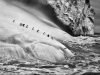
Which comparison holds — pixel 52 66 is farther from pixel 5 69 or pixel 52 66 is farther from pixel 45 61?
pixel 5 69

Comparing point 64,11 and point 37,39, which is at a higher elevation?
point 64,11

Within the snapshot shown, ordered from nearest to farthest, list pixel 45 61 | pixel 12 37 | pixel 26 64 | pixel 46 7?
1. pixel 26 64
2. pixel 45 61
3. pixel 12 37
4. pixel 46 7

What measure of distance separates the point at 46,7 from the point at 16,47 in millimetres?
29829

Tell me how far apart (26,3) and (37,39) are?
25.2 meters

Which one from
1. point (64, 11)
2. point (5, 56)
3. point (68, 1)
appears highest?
point (68, 1)

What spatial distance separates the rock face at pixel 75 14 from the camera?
46.7 metres

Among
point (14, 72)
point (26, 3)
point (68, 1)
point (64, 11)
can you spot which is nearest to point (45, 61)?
point (14, 72)

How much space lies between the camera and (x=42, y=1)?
43.6 metres

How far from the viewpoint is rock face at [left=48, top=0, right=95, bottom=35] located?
46.7 m

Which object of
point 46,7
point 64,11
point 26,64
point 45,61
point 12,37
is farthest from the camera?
point 64,11

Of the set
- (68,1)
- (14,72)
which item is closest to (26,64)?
(14,72)

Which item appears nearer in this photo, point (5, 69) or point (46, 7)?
point (5, 69)

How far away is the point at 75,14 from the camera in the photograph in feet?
175

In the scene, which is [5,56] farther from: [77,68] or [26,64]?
[77,68]
